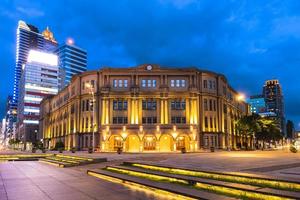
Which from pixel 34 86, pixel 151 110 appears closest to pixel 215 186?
pixel 151 110

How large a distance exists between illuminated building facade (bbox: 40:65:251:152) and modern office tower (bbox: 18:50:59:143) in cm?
10087

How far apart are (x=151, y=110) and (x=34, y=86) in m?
126

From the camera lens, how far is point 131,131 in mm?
73062

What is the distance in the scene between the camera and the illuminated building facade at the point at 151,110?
73125 millimetres

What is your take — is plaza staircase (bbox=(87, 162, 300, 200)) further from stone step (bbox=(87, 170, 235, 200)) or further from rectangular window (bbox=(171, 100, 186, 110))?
rectangular window (bbox=(171, 100, 186, 110))

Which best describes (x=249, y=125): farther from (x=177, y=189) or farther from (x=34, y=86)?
(x=34, y=86)

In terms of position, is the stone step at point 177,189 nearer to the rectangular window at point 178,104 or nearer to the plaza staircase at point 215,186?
the plaza staircase at point 215,186

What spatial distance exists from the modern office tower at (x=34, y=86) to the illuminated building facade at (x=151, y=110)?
10087cm

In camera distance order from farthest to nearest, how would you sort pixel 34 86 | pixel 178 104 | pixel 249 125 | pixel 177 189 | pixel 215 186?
pixel 34 86
pixel 249 125
pixel 178 104
pixel 215 186
pixel 177 189

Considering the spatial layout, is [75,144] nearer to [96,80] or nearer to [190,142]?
[96,80]

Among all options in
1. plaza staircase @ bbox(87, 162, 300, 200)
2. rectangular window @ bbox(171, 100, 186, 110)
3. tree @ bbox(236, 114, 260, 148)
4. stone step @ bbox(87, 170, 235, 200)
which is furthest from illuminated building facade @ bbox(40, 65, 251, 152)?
stone step @ bbox(87, 170, 235, 200)

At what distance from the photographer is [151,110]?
246 feet

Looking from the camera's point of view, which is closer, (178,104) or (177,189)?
(177,189)

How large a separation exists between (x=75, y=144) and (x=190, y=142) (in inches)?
1238
